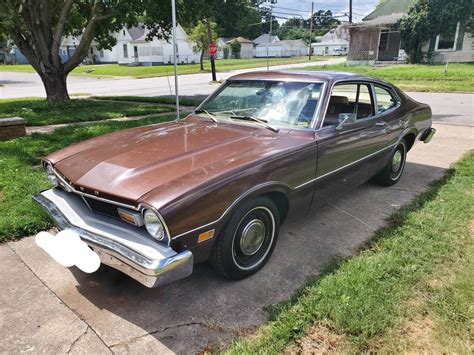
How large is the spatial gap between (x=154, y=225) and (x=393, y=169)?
12.2 ft

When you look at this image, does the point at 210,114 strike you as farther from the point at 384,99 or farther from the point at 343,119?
the point at 384,99

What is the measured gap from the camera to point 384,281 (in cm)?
291

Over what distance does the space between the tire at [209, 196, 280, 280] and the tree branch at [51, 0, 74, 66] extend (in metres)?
11.1

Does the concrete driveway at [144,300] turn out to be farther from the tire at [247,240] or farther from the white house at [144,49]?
the white house at [144,49]

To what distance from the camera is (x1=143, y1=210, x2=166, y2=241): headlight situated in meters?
2.36

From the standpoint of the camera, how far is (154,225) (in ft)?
7.80

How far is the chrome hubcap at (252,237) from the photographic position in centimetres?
289

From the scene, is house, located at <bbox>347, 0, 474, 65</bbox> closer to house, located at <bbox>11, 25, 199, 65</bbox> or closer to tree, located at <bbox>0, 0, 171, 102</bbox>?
tree, located at <bbox>0, 0, 171, 102</bbox>

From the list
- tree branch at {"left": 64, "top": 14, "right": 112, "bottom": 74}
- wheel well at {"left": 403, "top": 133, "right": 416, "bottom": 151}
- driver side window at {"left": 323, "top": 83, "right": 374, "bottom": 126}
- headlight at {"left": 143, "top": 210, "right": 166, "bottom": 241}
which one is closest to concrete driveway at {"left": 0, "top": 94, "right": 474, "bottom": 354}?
headlight at {"left": 143, "top": 210, "right": 166, "bottom": 241}

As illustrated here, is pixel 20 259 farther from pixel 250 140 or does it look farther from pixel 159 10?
pixel 159 10

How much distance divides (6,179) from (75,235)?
286 cm

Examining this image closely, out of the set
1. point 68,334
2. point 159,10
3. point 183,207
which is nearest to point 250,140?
point 183,207

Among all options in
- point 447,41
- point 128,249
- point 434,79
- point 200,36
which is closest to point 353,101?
point 128,249

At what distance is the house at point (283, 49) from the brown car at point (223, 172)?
2771 inches
